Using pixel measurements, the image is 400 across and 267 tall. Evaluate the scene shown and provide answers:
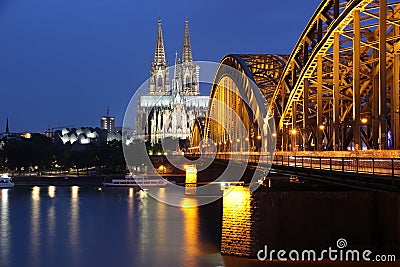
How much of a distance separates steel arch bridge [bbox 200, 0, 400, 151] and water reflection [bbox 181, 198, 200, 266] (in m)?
9.04

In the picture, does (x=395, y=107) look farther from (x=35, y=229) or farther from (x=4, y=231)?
(x=4, y=231)

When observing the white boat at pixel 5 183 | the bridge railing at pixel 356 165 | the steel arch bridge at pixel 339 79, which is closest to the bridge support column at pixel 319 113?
the steel arch bridge at pixel 339 79

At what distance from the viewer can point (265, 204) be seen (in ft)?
108

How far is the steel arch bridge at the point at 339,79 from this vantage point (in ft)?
99.6

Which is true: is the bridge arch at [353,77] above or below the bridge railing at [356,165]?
above

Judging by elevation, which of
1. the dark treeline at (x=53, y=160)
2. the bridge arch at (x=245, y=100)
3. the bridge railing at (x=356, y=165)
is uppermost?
the bridge arch at (x=245, y=100)

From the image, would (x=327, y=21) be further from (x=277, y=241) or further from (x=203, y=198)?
(x=203, y=198)

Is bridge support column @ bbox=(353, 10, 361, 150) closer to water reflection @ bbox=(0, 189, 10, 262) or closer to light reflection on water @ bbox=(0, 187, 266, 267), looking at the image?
light reflection on water @ bbox=(0, 187, 266, 267)

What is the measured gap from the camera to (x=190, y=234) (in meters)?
46.6

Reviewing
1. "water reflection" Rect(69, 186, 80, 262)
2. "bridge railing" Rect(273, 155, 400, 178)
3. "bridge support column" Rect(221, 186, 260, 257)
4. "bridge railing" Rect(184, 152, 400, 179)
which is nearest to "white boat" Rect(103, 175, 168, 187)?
"water reflection" Rect(69, 186, 80, 262)

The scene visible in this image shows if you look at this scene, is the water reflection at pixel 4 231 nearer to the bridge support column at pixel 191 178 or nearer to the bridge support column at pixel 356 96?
the bridge support column at pixel 356 96

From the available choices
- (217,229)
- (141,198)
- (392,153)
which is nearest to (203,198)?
(141,198)

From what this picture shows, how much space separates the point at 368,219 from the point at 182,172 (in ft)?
293

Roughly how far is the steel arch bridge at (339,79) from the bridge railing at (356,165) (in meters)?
2.03
